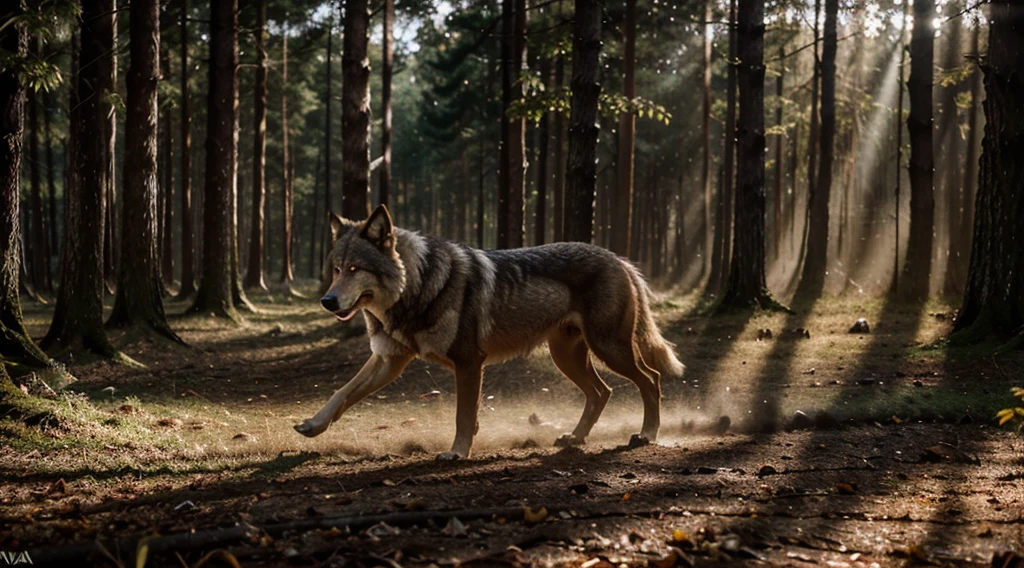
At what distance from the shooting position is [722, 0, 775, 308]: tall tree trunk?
18.3m

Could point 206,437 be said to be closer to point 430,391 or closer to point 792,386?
point 430,391

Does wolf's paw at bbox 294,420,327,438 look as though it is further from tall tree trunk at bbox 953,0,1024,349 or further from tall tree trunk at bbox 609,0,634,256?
tall tree trunk at bbox 609,0,634,256

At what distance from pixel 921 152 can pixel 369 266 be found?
1809 cm

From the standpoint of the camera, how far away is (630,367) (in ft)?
27.2

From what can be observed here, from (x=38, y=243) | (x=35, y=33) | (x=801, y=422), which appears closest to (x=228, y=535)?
(x=801, y=422)

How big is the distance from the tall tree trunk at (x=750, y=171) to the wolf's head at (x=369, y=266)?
12.8 meters

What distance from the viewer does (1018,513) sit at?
5.29 metres

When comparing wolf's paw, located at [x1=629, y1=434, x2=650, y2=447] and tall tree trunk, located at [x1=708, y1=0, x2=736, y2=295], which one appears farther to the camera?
tall tree trunk, located at [x1=708, y1=0, x2=736, y2=295]

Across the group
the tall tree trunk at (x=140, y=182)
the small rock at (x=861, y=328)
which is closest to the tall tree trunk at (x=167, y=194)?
the tall tree trunk at (x=140, y=182)

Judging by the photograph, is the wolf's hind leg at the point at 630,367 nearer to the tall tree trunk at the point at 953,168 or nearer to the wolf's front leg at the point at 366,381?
the wolf's front leg at the point at 366,381

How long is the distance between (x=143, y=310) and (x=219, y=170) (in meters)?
6.64

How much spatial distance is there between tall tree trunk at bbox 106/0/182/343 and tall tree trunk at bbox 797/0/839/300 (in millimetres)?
18597

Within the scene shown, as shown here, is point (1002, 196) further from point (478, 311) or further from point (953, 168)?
point (953, 168)

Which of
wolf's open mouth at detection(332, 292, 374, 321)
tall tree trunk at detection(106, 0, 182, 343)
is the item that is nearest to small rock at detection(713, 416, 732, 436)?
wolf's open mouth at detection(332, 292, 374, 321)
